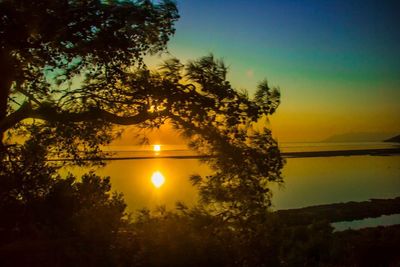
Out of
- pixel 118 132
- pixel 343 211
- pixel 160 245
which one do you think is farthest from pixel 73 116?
pixel 343 211

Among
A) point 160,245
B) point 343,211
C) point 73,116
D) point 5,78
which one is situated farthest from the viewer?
point 343,211

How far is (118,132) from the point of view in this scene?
1083 cm

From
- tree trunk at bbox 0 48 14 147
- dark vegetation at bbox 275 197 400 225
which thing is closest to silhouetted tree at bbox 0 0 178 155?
tree trunk at bbox 0 48 14 147

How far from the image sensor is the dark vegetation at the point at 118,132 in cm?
967

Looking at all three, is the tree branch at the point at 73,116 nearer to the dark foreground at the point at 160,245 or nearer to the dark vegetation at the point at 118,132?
the dark vegetation at the point at 118,132

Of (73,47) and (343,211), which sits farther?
(343,211)

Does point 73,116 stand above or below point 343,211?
above

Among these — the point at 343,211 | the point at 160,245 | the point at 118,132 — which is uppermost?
the point at 118,132

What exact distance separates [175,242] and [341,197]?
138ft

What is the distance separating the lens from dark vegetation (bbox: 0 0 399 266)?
9.67m

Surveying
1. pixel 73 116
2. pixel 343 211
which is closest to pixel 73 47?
pixel 73 116

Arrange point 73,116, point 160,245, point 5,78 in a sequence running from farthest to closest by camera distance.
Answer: point 160,245
point 5,78
point 73,116

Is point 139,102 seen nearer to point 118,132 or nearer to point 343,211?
point 118,132

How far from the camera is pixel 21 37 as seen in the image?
9664 mm
